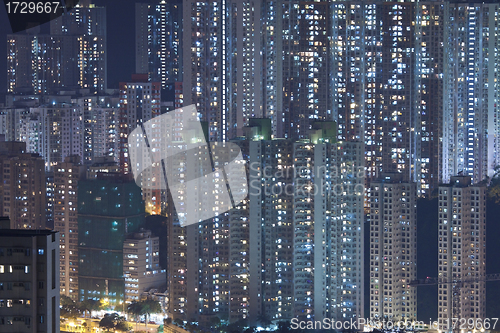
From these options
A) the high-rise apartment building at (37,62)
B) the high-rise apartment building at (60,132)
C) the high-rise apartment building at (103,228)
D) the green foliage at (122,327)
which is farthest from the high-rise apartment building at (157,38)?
the green foliage at (122,327)

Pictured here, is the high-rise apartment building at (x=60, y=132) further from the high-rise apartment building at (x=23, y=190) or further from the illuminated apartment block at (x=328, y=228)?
the illuminated apartment block at (x=328, y=228)

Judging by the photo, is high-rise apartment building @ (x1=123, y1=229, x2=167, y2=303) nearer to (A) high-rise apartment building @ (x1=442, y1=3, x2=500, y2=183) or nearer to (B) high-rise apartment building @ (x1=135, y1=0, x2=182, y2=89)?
(A) high-rise apartment building @ (x1=442, y1=3, x2=500, y2=183)

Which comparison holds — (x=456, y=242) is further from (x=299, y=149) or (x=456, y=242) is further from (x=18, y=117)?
(x=18, y=117)

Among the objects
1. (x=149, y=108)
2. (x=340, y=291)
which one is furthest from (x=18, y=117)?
(x=340, y=291)

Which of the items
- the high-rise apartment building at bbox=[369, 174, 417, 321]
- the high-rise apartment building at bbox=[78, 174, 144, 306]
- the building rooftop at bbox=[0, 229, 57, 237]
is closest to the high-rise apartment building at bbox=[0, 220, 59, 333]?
the building rooftop at bbox=[0, 229, 57, 237]

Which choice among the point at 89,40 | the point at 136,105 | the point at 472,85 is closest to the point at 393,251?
the point at 472,85

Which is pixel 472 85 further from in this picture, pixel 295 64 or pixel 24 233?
pixel 24 233
